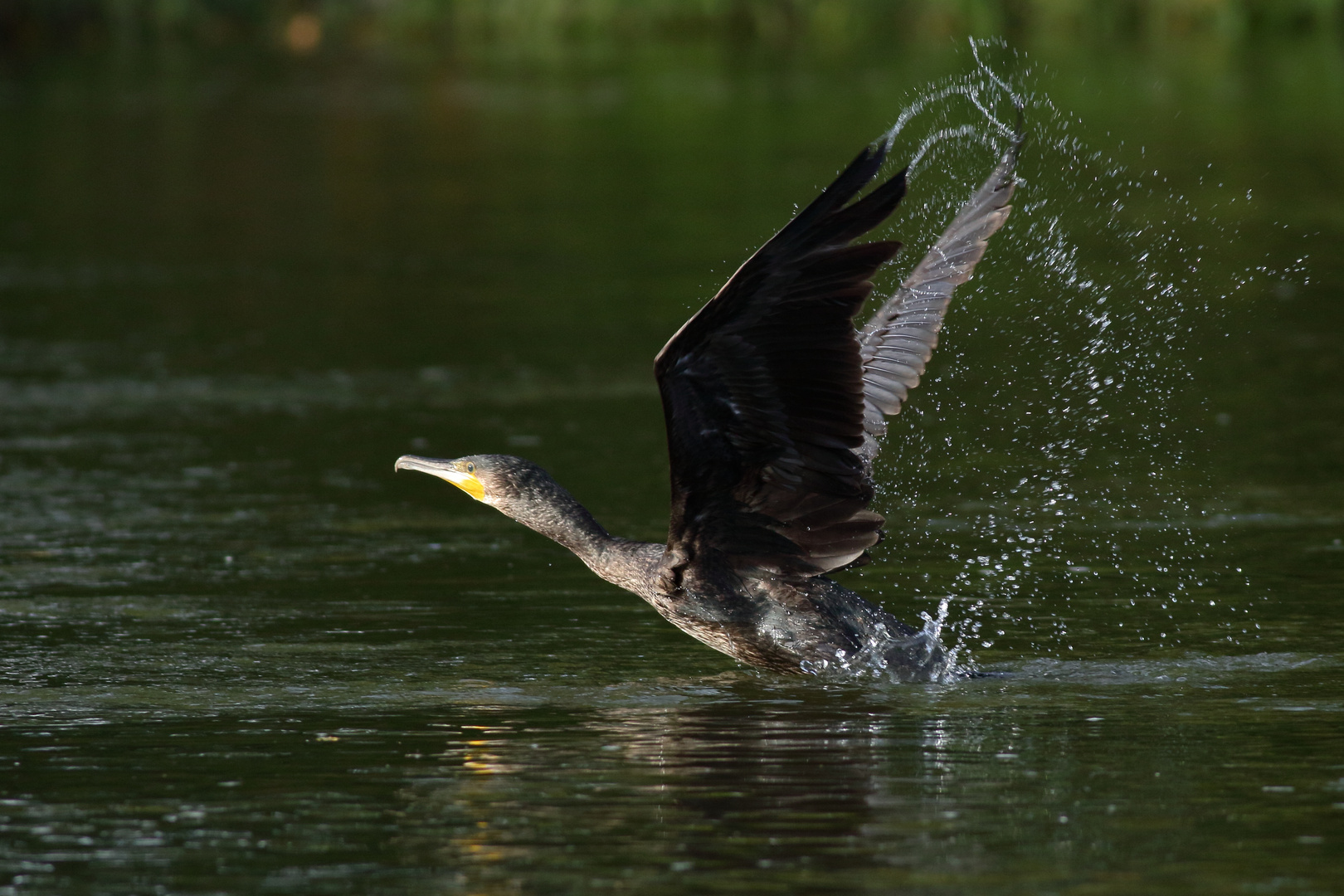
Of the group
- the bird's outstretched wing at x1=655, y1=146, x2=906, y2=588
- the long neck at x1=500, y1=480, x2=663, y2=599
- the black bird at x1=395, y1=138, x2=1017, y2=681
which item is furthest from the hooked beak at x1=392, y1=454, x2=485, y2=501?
the bird's outstretched wing at x1=655, y1=146, x2=906, y2=588

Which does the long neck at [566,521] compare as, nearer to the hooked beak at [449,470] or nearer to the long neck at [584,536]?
the long neck at [584,536]

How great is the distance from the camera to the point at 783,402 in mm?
6711

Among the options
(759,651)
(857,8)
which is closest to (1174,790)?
(759,651)

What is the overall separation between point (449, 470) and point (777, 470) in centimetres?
121

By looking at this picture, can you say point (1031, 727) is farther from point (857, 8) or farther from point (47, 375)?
point (857, 8)

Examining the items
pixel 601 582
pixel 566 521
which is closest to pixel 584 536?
pixel 566 521

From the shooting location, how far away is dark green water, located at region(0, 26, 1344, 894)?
18.0 feet

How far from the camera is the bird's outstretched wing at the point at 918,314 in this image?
807 centimetres

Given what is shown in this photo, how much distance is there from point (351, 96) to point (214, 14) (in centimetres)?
2055

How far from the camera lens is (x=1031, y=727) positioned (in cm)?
652

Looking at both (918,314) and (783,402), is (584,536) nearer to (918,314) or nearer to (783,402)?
(783,402)

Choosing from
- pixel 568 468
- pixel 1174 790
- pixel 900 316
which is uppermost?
pixel 900 316

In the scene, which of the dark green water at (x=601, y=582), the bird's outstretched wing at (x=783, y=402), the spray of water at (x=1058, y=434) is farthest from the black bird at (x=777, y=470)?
the spray of water at (x=1058, y=434)

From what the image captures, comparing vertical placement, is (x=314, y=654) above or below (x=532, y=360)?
below
